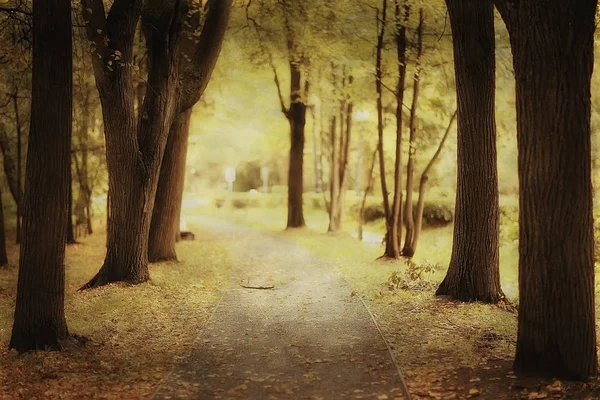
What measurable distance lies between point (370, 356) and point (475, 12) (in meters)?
5.34

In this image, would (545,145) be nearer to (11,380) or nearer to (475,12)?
(475,12)

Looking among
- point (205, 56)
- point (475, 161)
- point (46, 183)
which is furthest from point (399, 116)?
point (46, 183)

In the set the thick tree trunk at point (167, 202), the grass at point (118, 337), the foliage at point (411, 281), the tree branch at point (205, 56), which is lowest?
the grass at point (118, 337)

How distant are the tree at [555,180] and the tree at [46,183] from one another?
4939mm

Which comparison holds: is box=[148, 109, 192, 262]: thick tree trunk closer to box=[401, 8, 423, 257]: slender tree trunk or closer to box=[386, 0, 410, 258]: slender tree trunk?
box=[386, 0, 410, 258]: slender tree trunk

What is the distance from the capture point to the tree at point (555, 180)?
5371 millimetres

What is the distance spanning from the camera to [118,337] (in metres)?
7.62

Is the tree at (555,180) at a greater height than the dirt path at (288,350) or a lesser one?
greater

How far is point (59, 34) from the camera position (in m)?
6.52

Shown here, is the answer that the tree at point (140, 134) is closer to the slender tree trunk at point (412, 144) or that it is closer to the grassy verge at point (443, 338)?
the grassy verge at point (443, 338)

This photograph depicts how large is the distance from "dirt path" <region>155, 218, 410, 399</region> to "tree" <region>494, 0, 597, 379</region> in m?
1.68

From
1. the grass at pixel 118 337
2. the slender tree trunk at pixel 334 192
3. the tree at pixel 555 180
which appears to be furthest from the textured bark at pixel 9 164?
the tree at pixel 555 180

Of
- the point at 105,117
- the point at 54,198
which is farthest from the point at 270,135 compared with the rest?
the point at 54,198

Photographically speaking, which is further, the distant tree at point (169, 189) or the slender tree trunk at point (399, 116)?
the distant tree at point (169, 189)
